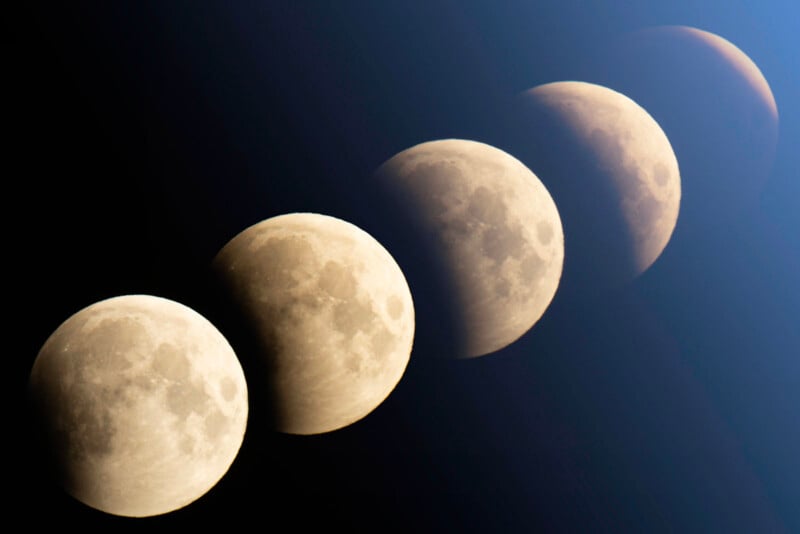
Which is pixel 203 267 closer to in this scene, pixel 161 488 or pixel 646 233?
pixel 161 488

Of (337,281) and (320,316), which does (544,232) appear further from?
(320,316)

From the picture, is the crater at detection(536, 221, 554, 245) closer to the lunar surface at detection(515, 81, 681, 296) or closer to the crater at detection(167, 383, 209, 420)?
the lunar surface at detection(515, 81, 681, 296)

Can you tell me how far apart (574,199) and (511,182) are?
1340mm

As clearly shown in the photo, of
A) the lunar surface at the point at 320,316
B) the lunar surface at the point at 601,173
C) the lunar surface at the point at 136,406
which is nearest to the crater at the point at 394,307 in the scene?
the lunar surface at the point at 320,316

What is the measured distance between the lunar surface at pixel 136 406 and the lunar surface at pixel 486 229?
→ 2.57m

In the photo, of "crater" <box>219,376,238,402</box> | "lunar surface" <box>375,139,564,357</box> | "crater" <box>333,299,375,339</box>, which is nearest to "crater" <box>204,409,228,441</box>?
"crater" <box>219,376,238,402</box>

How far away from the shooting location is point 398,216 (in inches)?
302

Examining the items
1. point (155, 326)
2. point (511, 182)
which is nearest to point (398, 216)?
point (511, 182)

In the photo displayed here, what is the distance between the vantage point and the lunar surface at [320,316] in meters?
6.33

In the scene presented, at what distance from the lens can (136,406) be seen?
5.42 m

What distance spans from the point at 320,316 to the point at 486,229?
1.99 meters

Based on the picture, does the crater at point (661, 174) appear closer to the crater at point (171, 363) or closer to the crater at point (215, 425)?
the crater at point (215, 425)

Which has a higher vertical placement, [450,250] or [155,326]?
[155,326]

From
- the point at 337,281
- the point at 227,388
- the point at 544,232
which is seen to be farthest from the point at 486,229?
the point at 227,388
